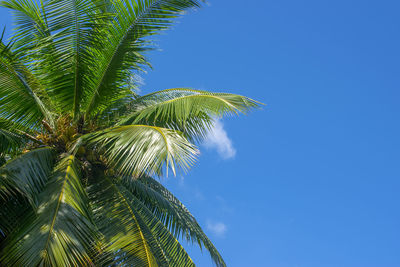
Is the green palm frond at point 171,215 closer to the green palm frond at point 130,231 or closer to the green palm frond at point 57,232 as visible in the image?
the green palm frond at point 130,231

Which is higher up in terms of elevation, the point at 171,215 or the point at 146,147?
the point at 146,147

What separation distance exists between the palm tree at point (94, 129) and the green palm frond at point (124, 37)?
16 mm

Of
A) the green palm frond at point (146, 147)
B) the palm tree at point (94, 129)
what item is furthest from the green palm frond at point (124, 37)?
the green palm frond at point (146, 147)

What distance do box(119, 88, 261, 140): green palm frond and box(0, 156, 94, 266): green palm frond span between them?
1817 millimetres

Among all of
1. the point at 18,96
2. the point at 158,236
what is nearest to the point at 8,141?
the point at 18,96

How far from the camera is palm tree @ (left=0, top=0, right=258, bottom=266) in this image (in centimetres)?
738

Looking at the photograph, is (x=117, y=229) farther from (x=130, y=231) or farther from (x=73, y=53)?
(x=73, y=53)

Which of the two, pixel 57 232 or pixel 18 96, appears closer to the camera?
pixel 57 232

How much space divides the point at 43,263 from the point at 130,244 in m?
1.53

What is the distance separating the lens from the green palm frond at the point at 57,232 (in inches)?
263

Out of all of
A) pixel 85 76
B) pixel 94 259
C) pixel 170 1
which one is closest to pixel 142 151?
pixel 94 259

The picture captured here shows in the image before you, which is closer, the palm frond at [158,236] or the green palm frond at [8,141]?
the green palm frond at [8,141]

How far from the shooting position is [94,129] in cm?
892

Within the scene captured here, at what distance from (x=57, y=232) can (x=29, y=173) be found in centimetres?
96
